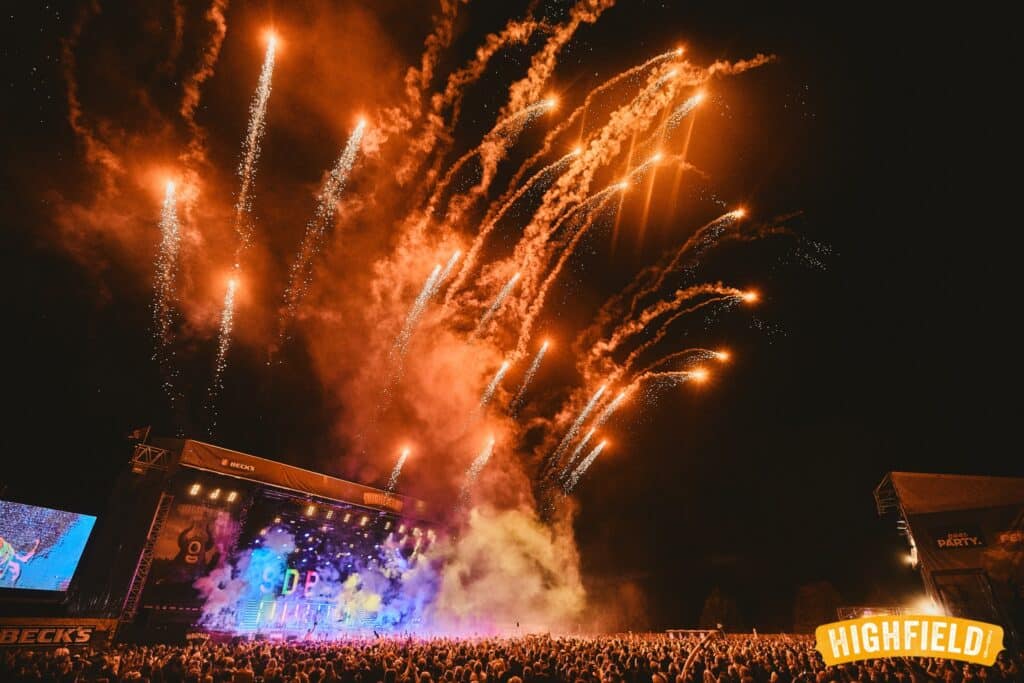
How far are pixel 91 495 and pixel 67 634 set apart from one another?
4551 millimetres

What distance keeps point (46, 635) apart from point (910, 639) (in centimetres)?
1626

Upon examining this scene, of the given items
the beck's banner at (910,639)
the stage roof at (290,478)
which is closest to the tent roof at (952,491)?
the beck's banner at (910,639)

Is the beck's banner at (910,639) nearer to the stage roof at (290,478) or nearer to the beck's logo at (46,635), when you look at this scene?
the beck's logo at (46,635)

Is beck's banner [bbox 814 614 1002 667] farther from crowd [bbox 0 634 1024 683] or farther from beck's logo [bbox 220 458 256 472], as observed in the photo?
beck's logo [bbox 220 458 256 472]

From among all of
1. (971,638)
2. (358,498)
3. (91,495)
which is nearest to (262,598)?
(358,498)

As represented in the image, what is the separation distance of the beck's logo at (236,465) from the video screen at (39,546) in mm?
3621

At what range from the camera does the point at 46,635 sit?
10.9 meters

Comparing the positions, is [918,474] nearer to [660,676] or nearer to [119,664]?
[660,676]

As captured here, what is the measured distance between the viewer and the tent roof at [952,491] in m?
13.7

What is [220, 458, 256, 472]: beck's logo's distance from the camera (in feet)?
53.9

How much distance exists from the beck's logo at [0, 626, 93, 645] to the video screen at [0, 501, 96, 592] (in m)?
2.20

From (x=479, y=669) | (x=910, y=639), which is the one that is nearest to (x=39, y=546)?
(x=479, y=669)

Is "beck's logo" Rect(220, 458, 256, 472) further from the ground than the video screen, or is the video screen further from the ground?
"beck's logo" Rect(220, 458, 256, 472)

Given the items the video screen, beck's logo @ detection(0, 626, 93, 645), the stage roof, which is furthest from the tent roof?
the video screen
